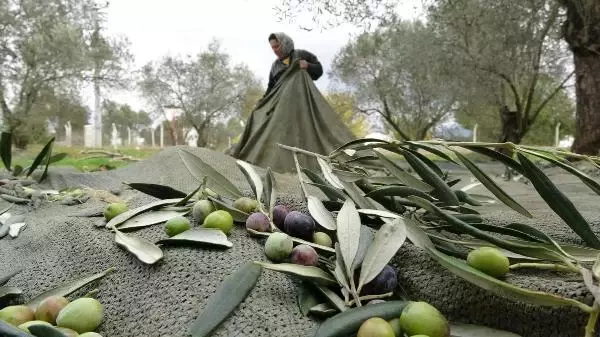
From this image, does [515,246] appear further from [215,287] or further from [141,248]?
[141,248]

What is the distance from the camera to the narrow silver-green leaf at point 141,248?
0.78 meters

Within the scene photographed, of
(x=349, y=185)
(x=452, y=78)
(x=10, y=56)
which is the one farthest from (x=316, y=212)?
(x=10, y=56)

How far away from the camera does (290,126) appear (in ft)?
15.5

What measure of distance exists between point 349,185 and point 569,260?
1.42ft

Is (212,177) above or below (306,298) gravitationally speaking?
above

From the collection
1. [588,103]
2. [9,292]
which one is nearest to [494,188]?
[9,292]

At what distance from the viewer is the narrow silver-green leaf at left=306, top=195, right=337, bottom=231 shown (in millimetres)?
841

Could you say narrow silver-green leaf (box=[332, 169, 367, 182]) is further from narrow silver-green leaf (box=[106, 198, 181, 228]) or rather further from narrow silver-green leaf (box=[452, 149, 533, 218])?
narrow silver-green leaf (box=[106, 198, 181, 228])

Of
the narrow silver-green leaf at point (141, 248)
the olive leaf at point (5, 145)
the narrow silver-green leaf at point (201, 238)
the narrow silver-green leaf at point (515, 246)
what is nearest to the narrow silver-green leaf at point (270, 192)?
the narrow silver-green leaf at point (201, 238)

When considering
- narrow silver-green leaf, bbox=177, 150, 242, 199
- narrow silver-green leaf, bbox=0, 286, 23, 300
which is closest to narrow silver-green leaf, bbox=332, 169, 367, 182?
narrow silver-green leaf, bbox=177, 150, 242, 199

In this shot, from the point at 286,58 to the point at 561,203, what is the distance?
4.49 meters

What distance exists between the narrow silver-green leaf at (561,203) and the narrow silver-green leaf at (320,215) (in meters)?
0.33

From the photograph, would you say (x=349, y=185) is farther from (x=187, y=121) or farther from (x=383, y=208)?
(x=187, y=121)

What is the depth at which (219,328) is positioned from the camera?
631mm
